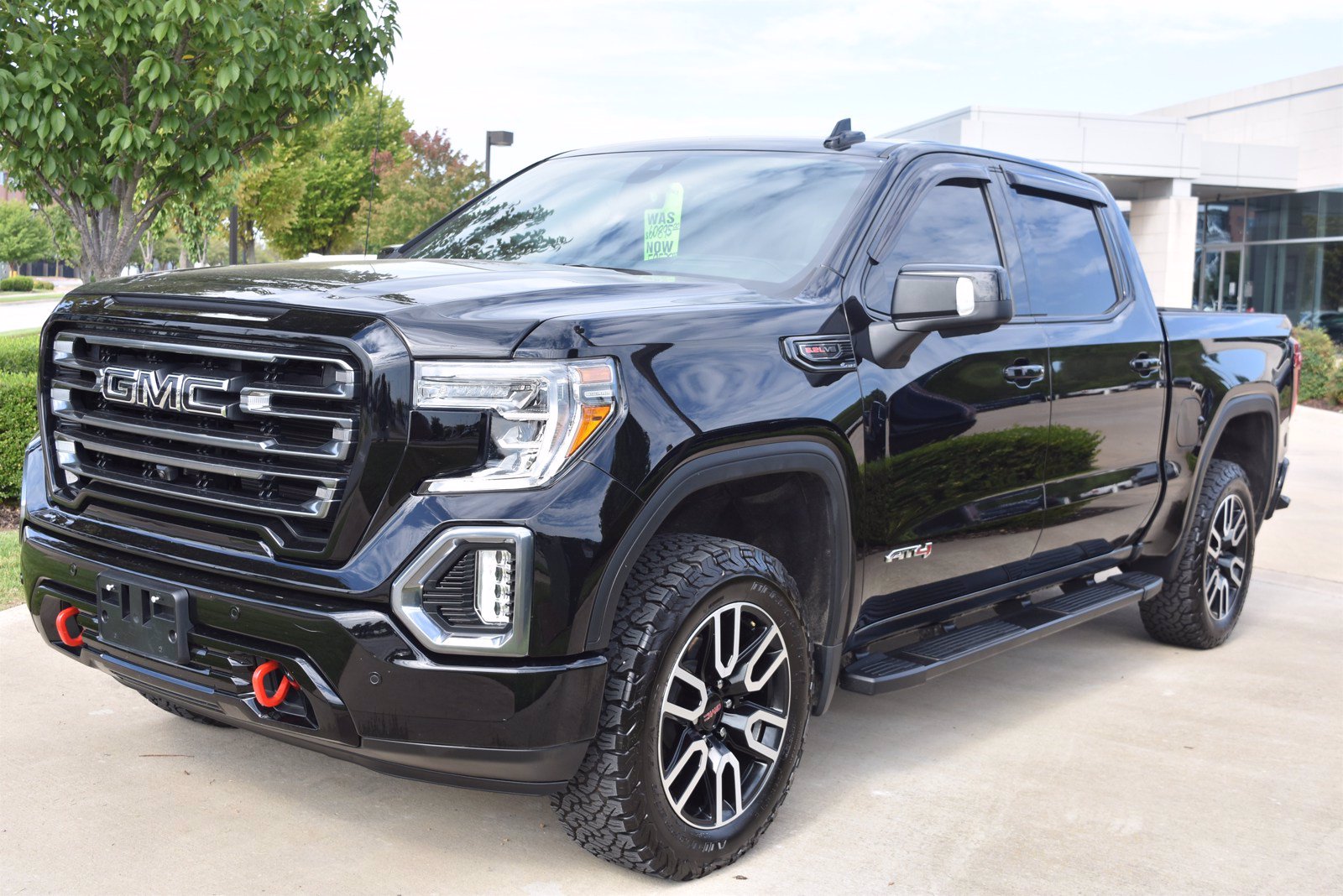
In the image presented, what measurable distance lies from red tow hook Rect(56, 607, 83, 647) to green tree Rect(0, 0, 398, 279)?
4661 mm

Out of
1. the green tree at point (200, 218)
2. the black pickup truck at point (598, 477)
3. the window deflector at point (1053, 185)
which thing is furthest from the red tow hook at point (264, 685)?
the green tree at point (200, 218)

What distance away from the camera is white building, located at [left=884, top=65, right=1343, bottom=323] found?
2828cm

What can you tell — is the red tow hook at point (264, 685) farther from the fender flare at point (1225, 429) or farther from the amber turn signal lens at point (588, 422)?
the fender flare at point (1225, 429)

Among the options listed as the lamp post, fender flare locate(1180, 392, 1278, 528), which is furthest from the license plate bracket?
the lamp post

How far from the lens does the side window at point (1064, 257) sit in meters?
4.73

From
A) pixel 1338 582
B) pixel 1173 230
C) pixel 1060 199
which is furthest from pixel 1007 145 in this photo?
pixel 1060 199

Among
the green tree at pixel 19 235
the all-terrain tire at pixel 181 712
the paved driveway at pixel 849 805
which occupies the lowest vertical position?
the paved driveway at pixel 849 805

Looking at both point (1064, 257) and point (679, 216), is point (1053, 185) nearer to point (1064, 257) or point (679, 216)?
point (1064, 257)

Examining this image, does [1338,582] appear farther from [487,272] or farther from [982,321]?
[487,272]

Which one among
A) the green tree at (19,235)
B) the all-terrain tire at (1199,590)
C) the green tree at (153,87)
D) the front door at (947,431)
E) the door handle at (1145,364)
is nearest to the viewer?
the front door at (947,431)

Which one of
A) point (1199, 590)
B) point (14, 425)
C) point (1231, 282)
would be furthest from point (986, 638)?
point (1231, 282)

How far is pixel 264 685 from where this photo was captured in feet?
9.64

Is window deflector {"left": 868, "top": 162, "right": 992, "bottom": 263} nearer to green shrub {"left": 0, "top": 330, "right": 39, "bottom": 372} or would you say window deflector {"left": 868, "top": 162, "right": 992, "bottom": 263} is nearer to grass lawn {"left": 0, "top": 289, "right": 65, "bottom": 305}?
green shrub {"left": 0, "top": 330, "right": 39, "bottom": 372}

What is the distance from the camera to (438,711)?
9.34ft
